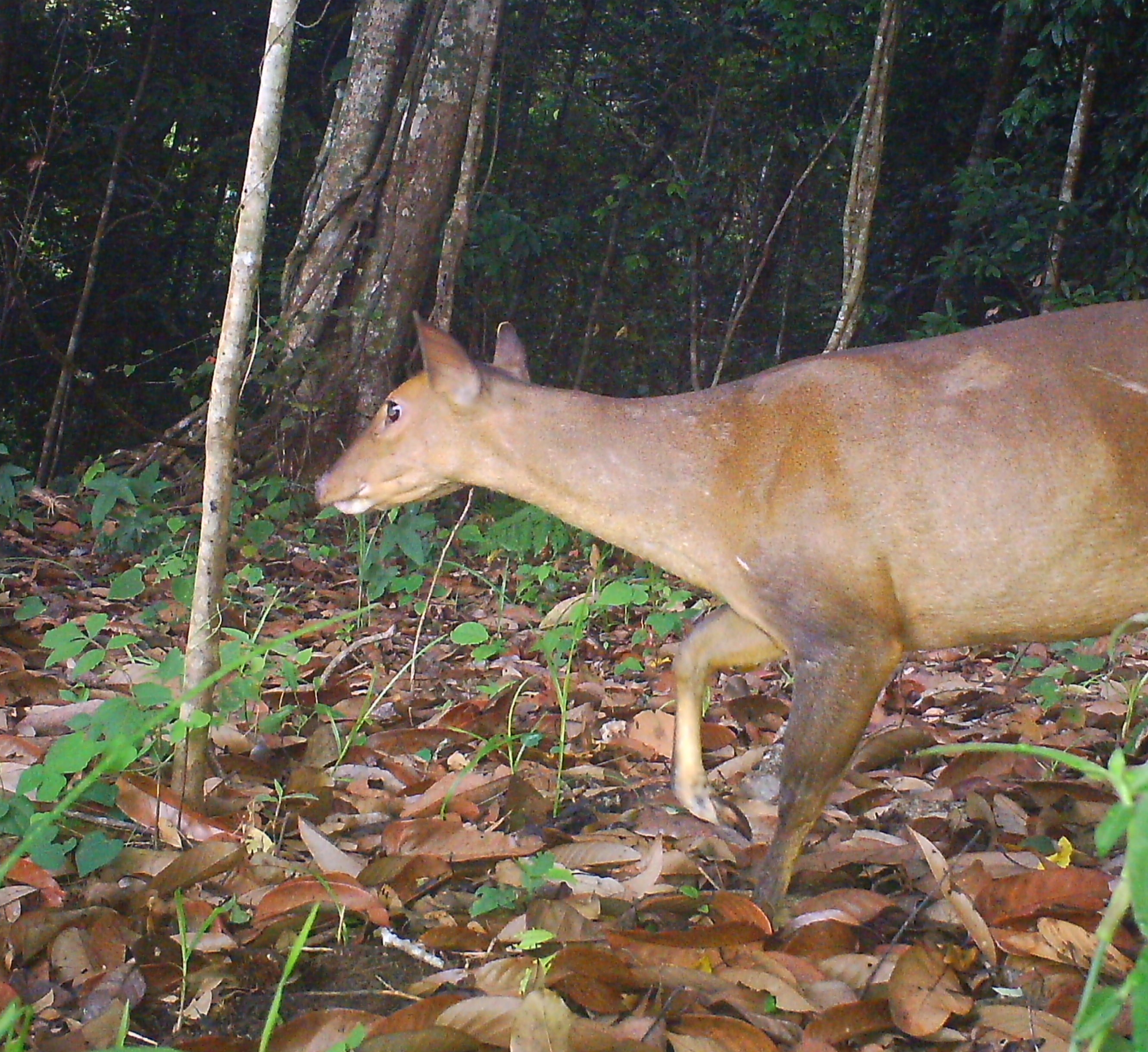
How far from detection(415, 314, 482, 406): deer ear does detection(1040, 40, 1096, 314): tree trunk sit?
6021mm

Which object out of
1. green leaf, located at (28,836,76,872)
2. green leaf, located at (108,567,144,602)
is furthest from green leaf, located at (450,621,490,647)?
green leaf, located at (28,836,76,872)

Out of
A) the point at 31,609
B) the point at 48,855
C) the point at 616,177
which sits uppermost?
the point at 616,177

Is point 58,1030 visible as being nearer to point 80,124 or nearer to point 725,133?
point 80,124

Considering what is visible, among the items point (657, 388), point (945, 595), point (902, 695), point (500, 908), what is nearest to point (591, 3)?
point (657, 388)

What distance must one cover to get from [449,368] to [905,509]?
62.7 inches

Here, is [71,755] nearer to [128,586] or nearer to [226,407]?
[226,407]

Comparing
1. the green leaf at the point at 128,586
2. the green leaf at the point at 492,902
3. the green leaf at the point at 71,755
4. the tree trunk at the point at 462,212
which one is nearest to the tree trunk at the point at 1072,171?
the tree trunk at the point at 462,212

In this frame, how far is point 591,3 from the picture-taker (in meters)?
11.3

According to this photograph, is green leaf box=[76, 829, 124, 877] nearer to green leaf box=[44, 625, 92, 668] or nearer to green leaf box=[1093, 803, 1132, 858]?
green leaf box=[44, 625, 92, 668]

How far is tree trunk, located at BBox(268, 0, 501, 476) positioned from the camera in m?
8.00

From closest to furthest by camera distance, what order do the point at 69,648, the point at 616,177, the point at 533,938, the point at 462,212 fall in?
the point at 533,938 → the point at 69,648 → the point at 462,212 → the point at 616,177

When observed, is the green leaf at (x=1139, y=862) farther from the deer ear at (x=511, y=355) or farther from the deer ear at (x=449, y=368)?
the deer ear at (x=511, y=355)

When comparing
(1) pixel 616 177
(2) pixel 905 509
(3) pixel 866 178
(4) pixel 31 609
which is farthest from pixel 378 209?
(2) pixel 905 509

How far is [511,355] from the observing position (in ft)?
15.0
